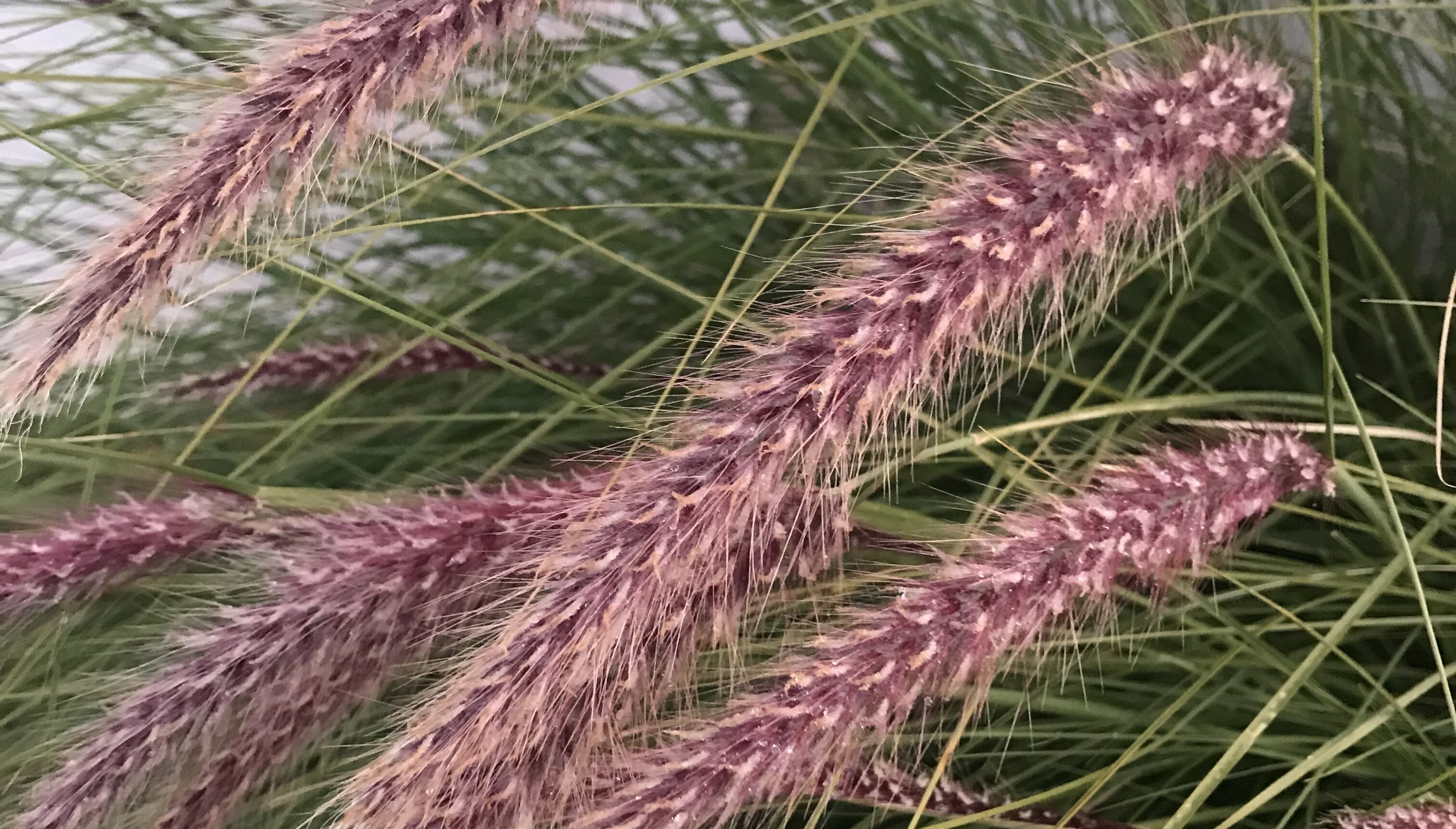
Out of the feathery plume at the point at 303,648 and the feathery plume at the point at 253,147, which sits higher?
the feathery plume at the point at 253,147

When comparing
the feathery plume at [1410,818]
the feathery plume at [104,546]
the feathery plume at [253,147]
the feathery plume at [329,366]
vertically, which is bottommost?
the feathery plume at [1410,818]

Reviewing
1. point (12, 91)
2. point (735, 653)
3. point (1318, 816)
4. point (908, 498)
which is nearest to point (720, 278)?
point (908, 498)

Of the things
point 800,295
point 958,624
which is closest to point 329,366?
point 800,295

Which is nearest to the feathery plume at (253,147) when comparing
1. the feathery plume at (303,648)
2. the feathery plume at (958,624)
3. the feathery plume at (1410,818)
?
the feathery plume at (303,648)

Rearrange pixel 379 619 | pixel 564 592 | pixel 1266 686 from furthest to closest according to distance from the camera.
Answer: pixel 1266 686
pixel 379 619
pixel 564 592

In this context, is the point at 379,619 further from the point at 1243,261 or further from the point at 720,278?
the point at 1243,261

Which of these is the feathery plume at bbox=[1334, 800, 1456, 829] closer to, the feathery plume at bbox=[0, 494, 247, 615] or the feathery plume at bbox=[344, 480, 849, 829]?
the feathery plume at bbox=[344, 480, 849, 829]

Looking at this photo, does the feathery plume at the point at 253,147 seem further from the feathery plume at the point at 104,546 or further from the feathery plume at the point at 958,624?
the feathery plume at the point at 958,624
